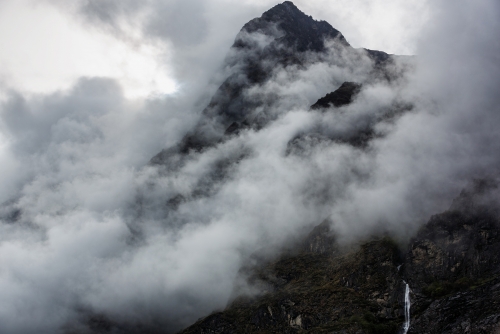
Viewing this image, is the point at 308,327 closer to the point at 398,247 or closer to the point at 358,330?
the point at 358,330

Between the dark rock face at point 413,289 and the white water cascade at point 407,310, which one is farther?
the white water cascade at point 407,310

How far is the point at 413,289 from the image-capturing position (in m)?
162

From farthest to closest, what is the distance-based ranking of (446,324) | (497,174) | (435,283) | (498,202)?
1. (497,174)
2. (498,202)
3. (435,283)
4. (446,324)

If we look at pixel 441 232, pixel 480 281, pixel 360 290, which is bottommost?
pixel 480 281

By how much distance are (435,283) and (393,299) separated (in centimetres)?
1697

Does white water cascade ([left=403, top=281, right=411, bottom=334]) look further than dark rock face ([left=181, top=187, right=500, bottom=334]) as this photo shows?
Yes

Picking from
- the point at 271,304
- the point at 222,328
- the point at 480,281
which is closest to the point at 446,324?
the point at 480,281

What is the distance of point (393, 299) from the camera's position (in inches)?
6447

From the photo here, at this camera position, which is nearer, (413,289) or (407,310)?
(407,310)

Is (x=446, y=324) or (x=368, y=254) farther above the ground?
(x=368, y=254)

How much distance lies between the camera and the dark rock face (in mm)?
139750

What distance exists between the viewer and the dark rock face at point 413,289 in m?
140

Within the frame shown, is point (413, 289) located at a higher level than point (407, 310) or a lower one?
higher

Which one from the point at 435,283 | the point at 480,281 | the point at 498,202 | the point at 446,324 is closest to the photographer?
the point at 446,324
